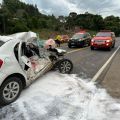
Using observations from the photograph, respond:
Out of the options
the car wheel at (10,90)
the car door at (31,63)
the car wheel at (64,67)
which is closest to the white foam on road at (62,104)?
the car wheel at (10,90)

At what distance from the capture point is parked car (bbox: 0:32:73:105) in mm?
5883

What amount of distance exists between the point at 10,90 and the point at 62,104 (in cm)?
129

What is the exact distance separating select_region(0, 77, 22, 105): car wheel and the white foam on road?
15cm

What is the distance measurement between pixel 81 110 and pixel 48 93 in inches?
56.9

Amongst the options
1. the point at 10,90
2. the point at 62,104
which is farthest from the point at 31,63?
the point at 62,104

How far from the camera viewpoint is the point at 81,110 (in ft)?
18.2

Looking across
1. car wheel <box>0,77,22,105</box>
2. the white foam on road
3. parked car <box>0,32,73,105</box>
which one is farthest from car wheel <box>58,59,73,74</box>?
car wheel <box>0,77,22,105</box>

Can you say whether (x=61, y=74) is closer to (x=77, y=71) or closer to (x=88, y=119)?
(x=77, y=71)

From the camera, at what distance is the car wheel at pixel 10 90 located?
5844mm

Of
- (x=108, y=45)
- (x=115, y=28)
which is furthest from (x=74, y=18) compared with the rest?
(x=108, y=45)

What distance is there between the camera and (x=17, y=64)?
6312mm

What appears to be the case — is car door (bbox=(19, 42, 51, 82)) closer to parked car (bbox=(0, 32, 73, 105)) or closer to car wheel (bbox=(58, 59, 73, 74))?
parked car (bbox=(0, 32, 73, 105))

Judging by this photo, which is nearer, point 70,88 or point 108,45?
point 70,88

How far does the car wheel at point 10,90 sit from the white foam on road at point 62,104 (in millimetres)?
149
